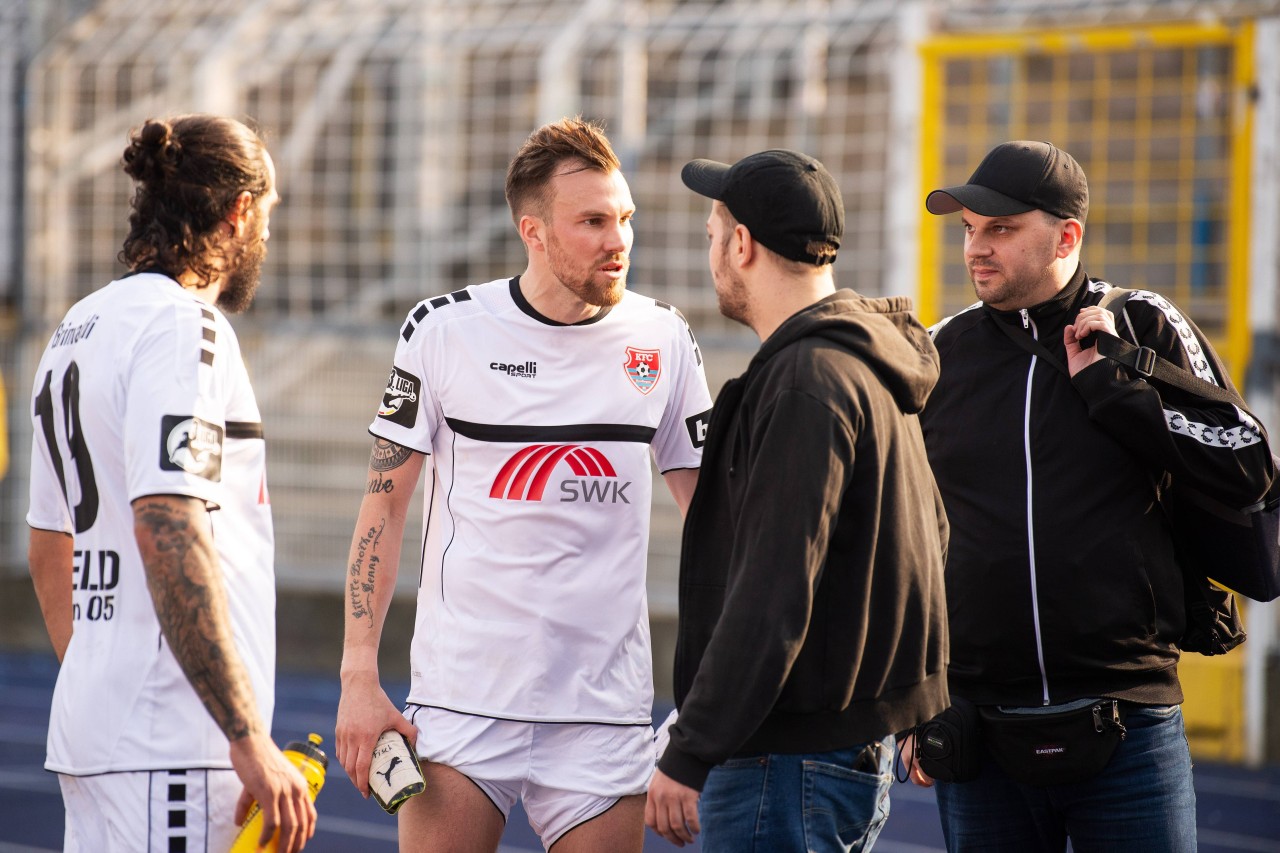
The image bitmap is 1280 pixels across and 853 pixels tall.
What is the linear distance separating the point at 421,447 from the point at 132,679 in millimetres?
864

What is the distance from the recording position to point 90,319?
2523 millimetres

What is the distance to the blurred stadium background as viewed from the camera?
7383mm

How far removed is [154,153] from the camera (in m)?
2.60

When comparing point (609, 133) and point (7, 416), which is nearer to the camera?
point (609, 133)

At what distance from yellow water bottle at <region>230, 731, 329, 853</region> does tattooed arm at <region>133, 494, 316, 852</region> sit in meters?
0.03

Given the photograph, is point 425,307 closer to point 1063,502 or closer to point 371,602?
point 371,602

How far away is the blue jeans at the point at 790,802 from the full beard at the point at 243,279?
1.30m

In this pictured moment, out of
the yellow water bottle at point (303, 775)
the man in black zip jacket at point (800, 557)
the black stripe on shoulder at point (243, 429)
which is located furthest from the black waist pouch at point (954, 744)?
→ the black stripe on shoulder at point (243, 429)

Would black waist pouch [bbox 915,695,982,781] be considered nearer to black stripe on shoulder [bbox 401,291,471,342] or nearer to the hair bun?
black stripe on shoulder [bbox 401,291,471,342]

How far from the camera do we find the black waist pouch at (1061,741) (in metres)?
2.86

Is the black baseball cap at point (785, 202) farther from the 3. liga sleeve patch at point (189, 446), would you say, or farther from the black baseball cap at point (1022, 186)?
the 3. liga sleeve patch at point (189, 446)

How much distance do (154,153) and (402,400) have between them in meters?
0.77

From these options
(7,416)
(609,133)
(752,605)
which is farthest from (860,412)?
(7,416)

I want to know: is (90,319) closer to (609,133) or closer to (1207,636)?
(1207,636)
